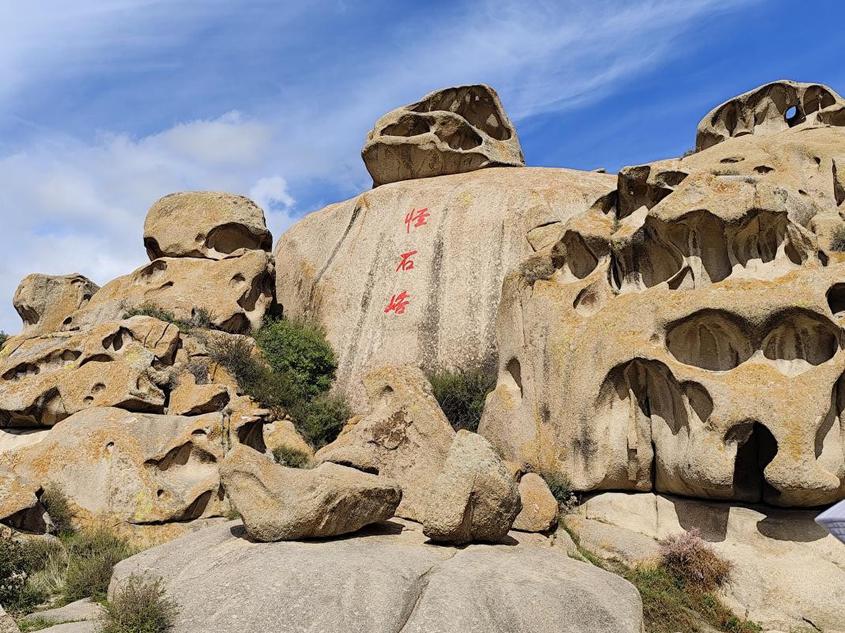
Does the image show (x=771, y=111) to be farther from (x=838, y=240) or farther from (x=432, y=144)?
(x=838, y=240)

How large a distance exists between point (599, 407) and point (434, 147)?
1100 cm

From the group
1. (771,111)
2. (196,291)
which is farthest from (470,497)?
(771,111)

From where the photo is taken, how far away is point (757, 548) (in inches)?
381

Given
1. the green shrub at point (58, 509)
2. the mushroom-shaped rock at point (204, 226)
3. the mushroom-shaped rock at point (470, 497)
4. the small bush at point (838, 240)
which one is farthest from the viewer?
the mushroom-shaped rock at point (204, 226)

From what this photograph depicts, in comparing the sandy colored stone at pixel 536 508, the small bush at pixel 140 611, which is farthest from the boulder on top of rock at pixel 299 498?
the sandy colored stone at pixel 536 508

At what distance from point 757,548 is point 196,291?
39.6 ft

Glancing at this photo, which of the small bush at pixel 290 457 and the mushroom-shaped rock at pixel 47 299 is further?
the mushroom-shaped rock at pixel 47 299

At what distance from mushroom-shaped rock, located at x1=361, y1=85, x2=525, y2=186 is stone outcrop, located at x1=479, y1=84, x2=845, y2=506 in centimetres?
798

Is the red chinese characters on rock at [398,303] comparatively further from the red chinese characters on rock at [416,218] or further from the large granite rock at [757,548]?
the large granite rock at [757,548]

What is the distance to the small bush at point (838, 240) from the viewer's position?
467 inches

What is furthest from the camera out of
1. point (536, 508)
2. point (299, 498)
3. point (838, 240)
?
point (838, 240)

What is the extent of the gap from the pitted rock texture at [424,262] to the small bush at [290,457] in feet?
9.99

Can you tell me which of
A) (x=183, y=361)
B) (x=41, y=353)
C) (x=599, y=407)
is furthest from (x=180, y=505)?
(x=599, y=407)

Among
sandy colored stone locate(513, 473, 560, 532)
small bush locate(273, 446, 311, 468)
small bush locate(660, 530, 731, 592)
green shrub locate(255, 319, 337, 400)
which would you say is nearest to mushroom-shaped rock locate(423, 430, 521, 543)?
sandy colored stone locate(513, 473, 560, 532)
